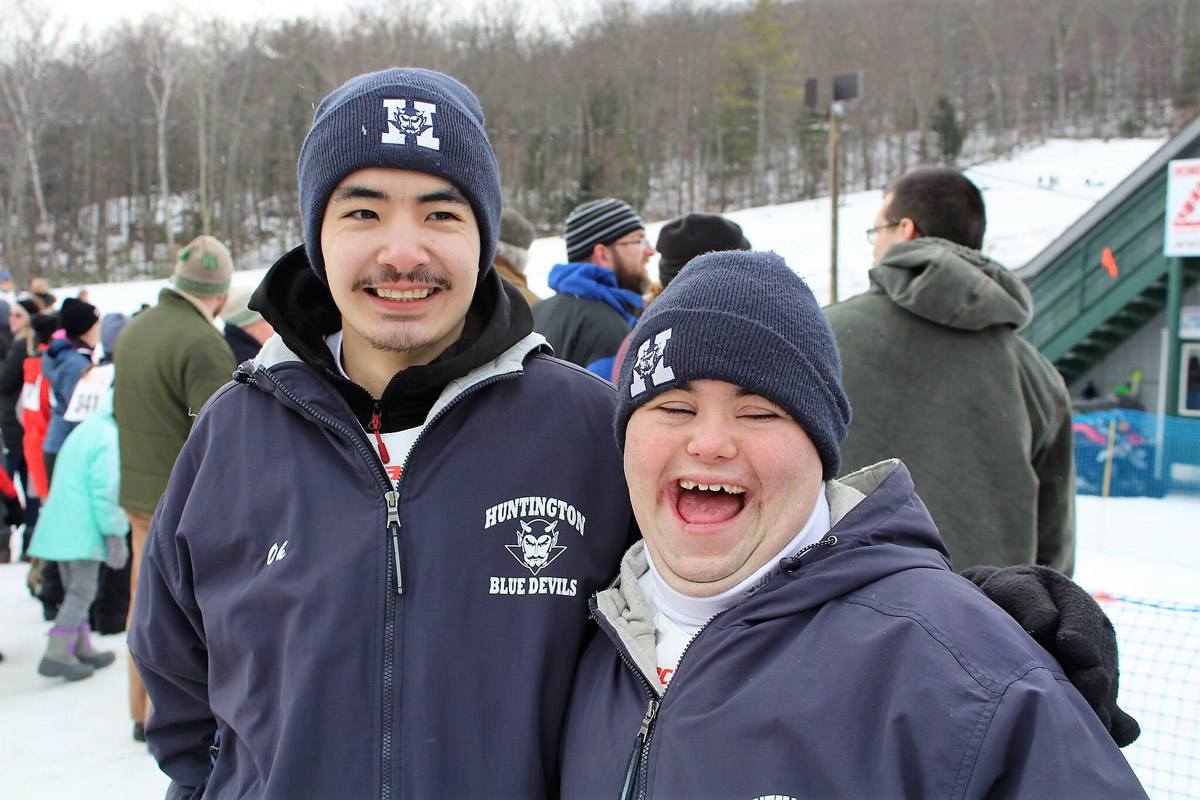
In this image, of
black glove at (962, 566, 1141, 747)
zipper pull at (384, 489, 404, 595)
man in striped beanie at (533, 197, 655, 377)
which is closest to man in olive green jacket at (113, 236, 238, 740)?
man in striped beanie at (533, 197, 655, 377)

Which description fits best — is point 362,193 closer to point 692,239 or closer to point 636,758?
point 636,758

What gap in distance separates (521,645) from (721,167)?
5015 centimetres

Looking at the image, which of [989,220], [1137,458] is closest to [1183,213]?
[1137,458]

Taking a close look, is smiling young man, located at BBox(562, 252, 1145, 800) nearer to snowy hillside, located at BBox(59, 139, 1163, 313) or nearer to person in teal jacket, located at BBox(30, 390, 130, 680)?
person in teal jacket, located at BBox(30, 390, 130, 680)

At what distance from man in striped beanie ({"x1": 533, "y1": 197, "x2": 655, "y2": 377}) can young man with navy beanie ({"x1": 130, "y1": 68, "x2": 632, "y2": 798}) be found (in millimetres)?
2288

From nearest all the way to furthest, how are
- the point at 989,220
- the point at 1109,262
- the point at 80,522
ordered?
the point at 80,522 < the point at 1109,262 < the point at 989,220

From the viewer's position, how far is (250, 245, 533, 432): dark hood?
1702 mm

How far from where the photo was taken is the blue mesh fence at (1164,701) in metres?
3.45

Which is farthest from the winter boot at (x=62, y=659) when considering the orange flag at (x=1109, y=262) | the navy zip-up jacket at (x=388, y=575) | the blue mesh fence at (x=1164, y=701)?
the orange flag at (x=1109, y=262)

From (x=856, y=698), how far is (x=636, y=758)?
0.36m

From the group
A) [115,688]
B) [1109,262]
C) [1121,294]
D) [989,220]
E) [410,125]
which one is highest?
[410,125]

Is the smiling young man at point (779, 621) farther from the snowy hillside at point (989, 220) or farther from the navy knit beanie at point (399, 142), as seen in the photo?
the snowy hillside at point (989, 220)

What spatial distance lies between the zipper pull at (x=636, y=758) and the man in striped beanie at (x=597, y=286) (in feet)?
8.77

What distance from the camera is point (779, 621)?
4.44 feet
